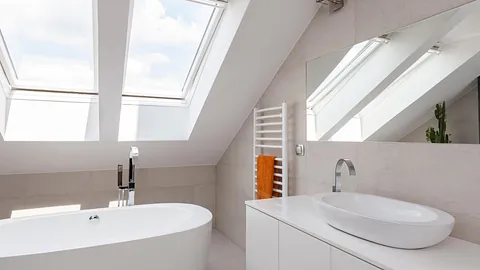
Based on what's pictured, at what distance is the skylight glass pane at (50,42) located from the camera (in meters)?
2.48

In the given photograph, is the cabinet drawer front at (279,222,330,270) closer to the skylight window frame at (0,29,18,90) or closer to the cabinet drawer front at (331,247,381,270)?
the cabinet drawer front at (331,247,381,270)

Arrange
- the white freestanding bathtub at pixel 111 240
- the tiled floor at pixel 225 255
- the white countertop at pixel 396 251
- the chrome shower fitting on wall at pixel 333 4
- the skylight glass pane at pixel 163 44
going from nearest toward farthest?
the white countertop at pixel 396 251 → the white freestanding bathtub at pixel 111 240 → the chrome shower fitting on wall at pixel 333 4 → the skylight glass pane at pixel 163 44 → the tiled floor at pixel 225 255

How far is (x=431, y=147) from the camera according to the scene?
162 centimetres

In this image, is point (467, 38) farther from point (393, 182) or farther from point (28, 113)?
point (28, 113)

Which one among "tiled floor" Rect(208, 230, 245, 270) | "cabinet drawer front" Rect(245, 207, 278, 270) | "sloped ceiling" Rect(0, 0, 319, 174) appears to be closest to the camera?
"cabinet drawer front" Rect(245, 207, 278, 270)

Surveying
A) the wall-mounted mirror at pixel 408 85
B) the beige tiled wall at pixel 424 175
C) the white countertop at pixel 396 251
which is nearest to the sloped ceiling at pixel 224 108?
the wall-mounted mirror at pixel 408 85

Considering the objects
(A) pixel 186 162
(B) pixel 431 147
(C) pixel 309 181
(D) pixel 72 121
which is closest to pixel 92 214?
(D) pixel 72 121

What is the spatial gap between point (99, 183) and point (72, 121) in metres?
0.98

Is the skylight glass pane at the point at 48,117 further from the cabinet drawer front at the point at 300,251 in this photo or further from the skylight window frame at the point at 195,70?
the cabinet drawer front at the point at 300,251

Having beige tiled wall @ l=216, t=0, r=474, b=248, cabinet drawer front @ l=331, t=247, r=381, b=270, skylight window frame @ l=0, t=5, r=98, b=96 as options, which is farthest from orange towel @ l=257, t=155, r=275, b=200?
skylight window frame @ l=0, t=5, r=98, b=96

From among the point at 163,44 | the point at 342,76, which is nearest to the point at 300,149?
the point at 342,76

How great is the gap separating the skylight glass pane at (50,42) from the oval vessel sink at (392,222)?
2.51 m

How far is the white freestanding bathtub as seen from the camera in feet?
6.44

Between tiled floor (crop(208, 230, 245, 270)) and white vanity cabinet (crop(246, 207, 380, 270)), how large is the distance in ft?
4.37
